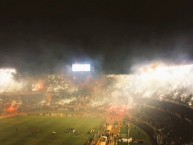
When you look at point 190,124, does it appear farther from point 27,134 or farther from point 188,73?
point 27,134

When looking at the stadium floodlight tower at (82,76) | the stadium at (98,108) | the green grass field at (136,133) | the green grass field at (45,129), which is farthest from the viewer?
the stadium floodlight tower at (82,76)

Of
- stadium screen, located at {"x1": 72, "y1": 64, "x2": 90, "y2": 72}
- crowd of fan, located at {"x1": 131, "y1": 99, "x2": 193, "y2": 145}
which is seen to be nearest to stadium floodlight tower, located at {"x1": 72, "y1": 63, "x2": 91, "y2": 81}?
stadium screen, located at {"x1": 72, "y1": 64, "x2": 90, "y2": 72}

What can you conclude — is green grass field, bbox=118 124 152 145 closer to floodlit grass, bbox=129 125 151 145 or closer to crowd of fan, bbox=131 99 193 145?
floodlit grass, bbox=129 125 151 145

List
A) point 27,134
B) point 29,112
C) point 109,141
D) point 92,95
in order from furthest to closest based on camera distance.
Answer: point 92,95 → point 29,112 → point 27,134 → point 109,141

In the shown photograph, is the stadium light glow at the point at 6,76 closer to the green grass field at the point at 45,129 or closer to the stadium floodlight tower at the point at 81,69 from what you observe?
the stadium floodlight tower at the point at 81,69

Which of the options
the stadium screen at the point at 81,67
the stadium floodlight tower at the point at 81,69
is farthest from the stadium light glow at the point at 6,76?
the stadium screen at the point at 81,67

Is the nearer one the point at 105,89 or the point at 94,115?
the point at 94,115

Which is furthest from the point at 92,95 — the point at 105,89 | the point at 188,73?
the point at 188,73
